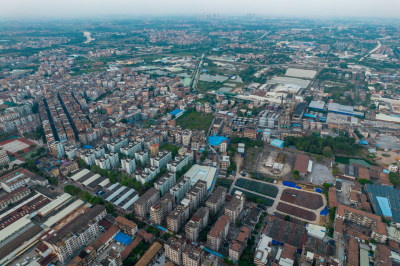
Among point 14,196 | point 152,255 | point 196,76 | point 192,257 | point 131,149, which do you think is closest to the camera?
point 192,257

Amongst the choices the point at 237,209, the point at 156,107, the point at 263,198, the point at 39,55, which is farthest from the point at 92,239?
the point at 39,55

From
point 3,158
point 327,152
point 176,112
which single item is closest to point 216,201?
point 327,152

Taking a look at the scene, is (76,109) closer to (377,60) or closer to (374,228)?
(374,228)

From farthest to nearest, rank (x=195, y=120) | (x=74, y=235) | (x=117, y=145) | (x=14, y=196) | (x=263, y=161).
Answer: (x=195, y=120) → (x=117, y=145) → (x=263, y=161) → (x=14, y=196) → (x=74, y=235)

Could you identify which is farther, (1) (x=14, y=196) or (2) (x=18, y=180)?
(2) (x=18, y=180)

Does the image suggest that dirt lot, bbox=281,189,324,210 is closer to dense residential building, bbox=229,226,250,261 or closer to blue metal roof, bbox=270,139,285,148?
dense residential building, bbox=229,226,250,261

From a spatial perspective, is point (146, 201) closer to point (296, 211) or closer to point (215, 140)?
point (296, 211)

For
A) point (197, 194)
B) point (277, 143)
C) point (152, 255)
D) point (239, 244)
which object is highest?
point (197, 194)
